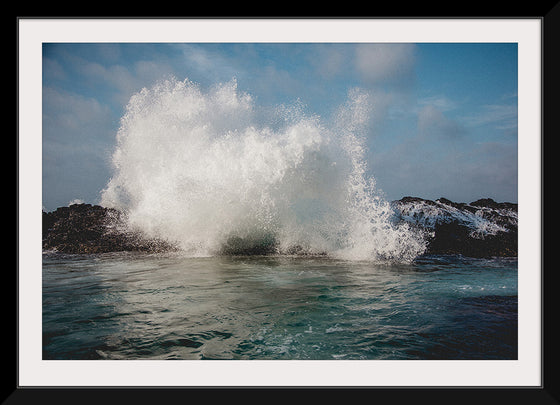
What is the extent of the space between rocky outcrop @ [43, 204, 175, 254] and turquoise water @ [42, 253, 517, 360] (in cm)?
247

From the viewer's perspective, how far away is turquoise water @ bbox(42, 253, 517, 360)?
115 inches

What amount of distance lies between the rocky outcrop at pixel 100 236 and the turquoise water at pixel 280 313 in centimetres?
247

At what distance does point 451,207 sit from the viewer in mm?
9898

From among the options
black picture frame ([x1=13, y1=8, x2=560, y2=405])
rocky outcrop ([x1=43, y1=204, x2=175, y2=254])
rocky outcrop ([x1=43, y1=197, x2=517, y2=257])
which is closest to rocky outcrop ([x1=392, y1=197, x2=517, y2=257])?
rocky outcrop ([x1=43, y1=197, x2=517, y2=257])

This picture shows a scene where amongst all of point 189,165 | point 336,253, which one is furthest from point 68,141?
point 336,253

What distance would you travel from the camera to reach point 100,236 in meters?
9.65

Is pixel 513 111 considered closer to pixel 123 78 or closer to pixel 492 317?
pixel 492 317

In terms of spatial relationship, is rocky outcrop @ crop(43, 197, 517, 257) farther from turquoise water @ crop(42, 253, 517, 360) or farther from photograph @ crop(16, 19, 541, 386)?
turquoise water @ crop(42, 253, 517, 360)
